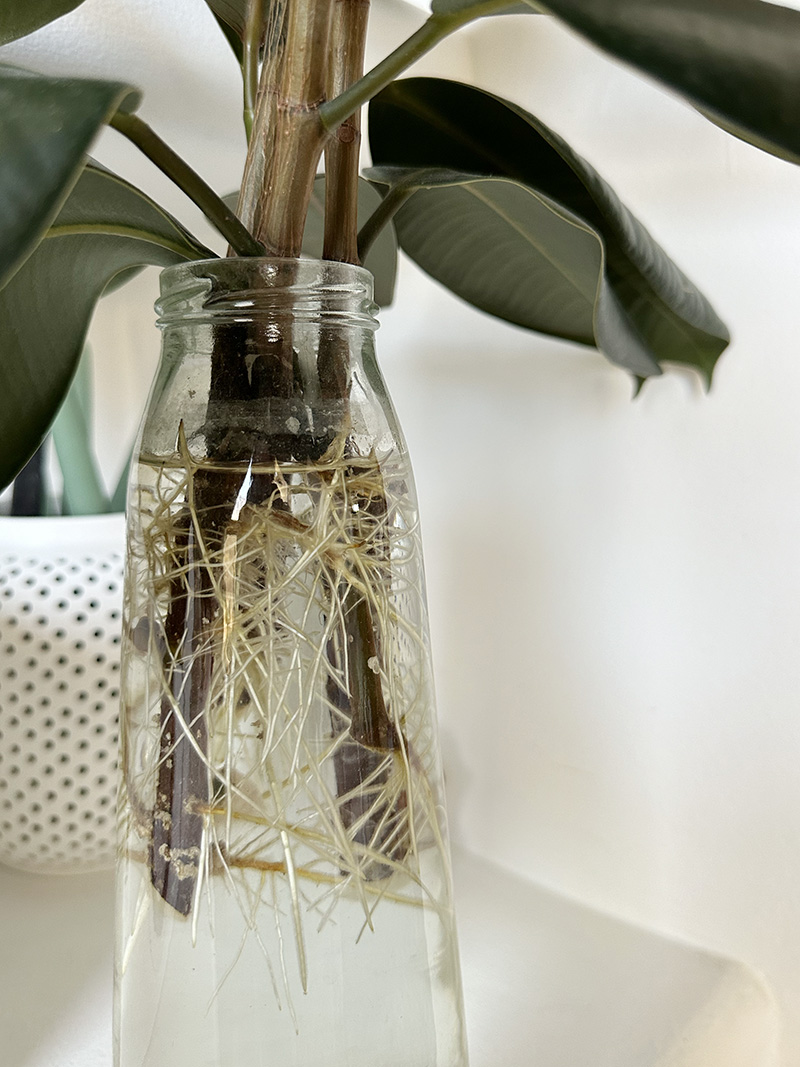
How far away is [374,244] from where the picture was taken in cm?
65

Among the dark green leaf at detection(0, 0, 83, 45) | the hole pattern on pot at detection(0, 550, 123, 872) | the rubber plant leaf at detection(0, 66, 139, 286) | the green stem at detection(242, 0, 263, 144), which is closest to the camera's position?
the rubber plant leaf at detection(0, 66, 139, 286)

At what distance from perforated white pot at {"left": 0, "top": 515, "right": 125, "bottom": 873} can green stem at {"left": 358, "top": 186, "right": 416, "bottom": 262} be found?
0.29 meters

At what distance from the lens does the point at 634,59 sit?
253 mm

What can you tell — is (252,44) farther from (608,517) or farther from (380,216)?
(608,517)

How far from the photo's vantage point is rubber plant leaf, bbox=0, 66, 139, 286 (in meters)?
0.22

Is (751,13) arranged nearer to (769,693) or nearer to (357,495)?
(357,495)

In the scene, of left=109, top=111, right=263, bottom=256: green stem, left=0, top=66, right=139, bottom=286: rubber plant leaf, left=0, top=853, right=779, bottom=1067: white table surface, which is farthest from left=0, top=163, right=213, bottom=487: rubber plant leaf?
left=0, top=853, right=779, bottom=1067: white table surface

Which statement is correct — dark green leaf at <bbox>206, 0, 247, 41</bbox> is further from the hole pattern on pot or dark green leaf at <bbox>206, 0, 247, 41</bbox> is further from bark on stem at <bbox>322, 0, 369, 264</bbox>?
the hole pattern on pot

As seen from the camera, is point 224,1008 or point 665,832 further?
point 665,832

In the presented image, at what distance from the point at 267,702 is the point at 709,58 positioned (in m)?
0.28

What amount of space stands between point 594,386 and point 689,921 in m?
0.42

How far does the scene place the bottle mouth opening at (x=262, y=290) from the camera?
1.18 ft

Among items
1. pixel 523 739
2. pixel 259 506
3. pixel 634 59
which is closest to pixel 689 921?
pixel 523 739

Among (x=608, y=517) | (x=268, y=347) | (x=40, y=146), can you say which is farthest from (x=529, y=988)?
(x=40, y=146)
